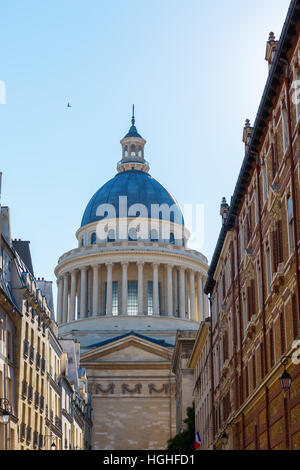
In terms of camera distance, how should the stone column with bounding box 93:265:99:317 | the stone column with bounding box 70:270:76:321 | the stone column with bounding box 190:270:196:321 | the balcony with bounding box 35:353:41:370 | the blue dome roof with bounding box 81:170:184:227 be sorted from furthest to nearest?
the blue dome roof with bounding box 81:170:184:227 → the stone column with bounding box 190:270:196:321 → the stone column with bounding box 70:270:76:321 → the stone column with bounding box 93:265:99:317 → the balcony with bounding box 35:353:41:370

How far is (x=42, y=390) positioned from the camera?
5381cm

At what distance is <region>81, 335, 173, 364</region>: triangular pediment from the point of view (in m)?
116

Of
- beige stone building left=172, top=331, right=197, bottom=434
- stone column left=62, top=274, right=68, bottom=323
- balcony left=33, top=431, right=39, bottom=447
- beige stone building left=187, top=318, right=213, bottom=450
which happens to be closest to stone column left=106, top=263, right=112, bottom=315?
stone column left=62, top=274, right=68, bottom=323

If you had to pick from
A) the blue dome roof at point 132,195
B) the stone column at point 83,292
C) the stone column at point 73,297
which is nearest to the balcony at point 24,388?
the stone column at point 83,292

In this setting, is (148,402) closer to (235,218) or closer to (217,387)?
(217,387)

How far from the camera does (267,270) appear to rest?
34562mm

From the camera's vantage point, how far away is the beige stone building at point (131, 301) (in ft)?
372

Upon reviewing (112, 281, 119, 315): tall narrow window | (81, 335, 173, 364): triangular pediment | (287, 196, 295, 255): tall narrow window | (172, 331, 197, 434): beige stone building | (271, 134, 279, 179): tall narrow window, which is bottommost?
(287, 196, 295, 255): tall narrow window

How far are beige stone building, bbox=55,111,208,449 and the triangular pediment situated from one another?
0.13m

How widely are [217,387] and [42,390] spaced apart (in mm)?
10469

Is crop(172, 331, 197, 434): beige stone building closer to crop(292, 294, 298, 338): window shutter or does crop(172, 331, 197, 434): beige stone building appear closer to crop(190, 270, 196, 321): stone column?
crop(190, 270, 196, 321): stone column

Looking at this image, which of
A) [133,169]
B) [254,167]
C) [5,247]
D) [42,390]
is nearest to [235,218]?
[254,167]

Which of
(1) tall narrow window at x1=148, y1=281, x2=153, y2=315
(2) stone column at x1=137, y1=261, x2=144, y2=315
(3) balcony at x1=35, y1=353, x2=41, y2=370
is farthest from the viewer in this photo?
(1) tall narrow window at x1=148, y1=281, x2=153, y2=315

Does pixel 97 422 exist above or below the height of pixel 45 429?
above
